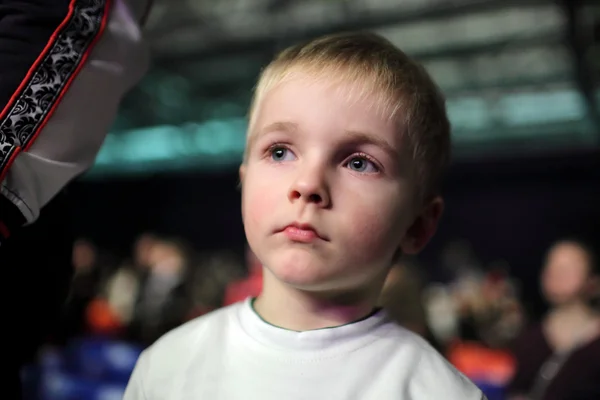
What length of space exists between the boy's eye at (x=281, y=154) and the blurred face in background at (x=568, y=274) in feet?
7.72

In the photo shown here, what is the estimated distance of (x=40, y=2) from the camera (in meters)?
0.82

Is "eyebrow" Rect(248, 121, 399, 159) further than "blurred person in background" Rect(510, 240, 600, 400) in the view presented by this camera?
No

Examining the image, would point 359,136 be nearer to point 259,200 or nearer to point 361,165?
point 361,165

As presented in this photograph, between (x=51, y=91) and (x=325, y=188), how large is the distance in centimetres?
37

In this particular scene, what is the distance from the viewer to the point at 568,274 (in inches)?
111

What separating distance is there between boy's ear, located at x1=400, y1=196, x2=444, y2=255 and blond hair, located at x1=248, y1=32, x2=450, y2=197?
3cm

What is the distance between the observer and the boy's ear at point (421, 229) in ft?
2.92

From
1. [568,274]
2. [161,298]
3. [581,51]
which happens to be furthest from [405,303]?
[581,51]

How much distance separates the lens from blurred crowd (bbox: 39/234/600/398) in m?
2.68

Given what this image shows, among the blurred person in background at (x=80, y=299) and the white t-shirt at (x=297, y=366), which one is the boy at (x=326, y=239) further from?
the blurred person in background at (x=80, y=299)

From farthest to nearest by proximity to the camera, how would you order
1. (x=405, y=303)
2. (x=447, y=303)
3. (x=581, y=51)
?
1. (x=447, y=303)
2. (x=581, y=51)
3. (x=405, y=303)

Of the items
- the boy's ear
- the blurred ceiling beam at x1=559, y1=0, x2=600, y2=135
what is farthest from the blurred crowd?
the blurred ceiling beam at x1=559, y1=0, x2=600, y2=135

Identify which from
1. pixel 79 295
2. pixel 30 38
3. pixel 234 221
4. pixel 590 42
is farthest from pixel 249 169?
pixel 234 221

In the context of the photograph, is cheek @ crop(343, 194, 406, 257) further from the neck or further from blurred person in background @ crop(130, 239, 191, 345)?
blurred person in background @ crop(130, 239, 191, 345)
